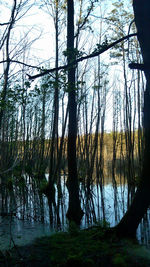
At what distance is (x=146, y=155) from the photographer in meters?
3.28

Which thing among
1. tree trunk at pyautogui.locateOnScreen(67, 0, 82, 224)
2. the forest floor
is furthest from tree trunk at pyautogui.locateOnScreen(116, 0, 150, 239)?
tree trunk at pyautogui.locateOnScreen(67, 0, 82, 224)

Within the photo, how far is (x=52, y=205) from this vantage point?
23.1 ft

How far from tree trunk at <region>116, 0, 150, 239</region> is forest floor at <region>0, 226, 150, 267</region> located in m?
0.22

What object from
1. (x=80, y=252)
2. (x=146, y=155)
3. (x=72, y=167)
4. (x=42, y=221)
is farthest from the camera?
(x=72, y=167)

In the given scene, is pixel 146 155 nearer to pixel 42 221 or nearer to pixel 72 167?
pixel 72 167

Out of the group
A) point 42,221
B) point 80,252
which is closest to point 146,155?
point 80,252

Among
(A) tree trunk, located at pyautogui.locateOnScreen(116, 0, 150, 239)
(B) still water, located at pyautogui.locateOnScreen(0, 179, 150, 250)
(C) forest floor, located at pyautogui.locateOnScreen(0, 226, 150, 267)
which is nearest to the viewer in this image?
(C) forest floor, located at pyautogui.locateOnScreen(0, 226, 150, 267)

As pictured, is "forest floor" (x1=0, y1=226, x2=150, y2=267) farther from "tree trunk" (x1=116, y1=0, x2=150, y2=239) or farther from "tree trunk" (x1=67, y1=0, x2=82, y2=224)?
"tree trunk" (x1=67, y1=0, x2=82, y2=224)

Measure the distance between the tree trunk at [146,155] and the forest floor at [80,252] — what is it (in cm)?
22

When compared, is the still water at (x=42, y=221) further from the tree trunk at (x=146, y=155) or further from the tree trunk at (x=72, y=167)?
the tree trunk at (x=146, y=155)

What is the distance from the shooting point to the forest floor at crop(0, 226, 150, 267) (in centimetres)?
250

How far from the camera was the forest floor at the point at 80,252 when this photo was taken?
2.50m

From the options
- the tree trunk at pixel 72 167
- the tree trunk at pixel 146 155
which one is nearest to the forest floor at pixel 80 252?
the tree trunk at pixel 146 155

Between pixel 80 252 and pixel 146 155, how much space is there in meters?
1.48
